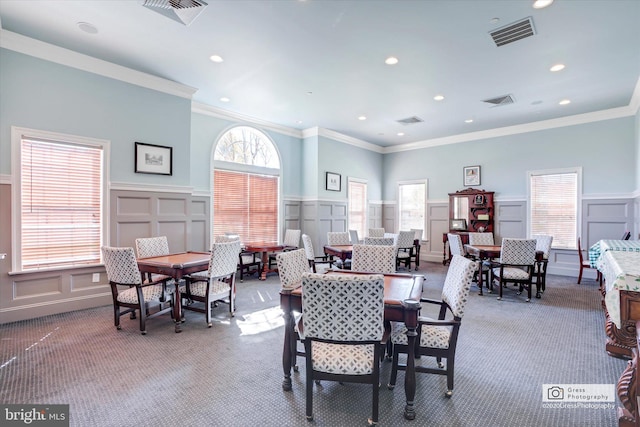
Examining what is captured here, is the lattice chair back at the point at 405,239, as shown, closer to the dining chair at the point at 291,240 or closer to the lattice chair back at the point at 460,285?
the dining chair at the point at 291,240

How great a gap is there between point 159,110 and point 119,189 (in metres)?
1.33

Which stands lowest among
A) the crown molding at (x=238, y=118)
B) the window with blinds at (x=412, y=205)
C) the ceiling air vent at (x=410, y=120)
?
the window with blinds at (x=412, y=205)

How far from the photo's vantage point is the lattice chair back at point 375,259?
11.5ft

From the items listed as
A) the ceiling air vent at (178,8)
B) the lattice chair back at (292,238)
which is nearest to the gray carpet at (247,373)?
the lattice chair back at (292,238)

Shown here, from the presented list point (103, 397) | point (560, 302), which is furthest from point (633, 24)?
point (103, 397)

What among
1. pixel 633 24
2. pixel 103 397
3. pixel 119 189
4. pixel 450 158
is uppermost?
pixel 633 24

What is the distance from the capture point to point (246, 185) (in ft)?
21.6

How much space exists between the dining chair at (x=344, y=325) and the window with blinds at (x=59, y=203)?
382 cm

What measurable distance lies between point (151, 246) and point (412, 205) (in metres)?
6.72

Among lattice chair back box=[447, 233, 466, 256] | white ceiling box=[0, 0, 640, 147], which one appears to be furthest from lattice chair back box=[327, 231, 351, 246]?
white ceiling box=[0, 0, 640, 147]

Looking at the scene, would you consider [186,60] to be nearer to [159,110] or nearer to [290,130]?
[159,110]

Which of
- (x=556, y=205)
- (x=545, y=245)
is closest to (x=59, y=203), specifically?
(x=545, y=245)

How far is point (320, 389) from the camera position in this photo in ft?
7.62

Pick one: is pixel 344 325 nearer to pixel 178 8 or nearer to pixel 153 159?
pixel 178 8
